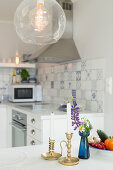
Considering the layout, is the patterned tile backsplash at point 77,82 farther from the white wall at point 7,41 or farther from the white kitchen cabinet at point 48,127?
the white wall at point 7,41

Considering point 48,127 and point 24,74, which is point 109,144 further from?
point 24,74

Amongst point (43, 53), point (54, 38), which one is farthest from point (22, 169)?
point (43, 53)

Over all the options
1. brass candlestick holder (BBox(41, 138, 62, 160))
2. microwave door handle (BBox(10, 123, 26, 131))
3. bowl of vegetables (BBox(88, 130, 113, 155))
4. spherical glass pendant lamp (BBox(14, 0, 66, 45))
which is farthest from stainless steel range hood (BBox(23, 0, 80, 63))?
brass candlestick holder (BBox(41, 138, 62, 160))

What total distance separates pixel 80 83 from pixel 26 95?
4.21ft

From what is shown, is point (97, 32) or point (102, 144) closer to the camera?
point (102, 144)

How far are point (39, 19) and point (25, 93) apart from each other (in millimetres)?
2912

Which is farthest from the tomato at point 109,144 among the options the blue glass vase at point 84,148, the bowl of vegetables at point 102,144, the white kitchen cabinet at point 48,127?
the white kitchen cabinet at point 48,127

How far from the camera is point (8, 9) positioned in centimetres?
370

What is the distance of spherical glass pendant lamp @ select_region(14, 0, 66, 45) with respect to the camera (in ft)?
4.21

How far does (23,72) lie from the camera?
4.44 metres

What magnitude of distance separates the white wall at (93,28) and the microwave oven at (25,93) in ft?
4.14

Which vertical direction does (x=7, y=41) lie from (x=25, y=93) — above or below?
above

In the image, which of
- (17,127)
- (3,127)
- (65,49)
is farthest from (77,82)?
(3,127)

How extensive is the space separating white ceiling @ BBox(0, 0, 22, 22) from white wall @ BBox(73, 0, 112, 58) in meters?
0.85
